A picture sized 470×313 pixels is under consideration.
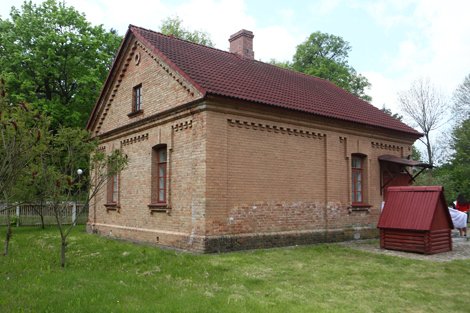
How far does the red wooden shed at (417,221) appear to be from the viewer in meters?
10.9

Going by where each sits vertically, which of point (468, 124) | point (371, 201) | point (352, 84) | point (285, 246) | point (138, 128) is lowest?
point (285, 246)

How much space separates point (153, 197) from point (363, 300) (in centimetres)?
877

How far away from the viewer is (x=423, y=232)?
35.6 feet

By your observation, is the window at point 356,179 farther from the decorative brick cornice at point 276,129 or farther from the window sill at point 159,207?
the window sill at point 159,207

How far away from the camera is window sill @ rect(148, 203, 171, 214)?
12.3 metres

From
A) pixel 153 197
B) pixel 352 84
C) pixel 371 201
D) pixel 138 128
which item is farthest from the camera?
pixel 352 84

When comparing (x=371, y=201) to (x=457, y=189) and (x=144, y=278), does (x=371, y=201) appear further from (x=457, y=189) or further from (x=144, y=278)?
(x=457, y=189)

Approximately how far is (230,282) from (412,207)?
6.79 metres

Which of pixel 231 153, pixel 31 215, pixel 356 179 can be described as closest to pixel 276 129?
pixel 231 153

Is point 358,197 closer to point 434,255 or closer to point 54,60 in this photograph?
point 434,255

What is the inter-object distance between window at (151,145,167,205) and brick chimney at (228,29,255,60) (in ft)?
22.7

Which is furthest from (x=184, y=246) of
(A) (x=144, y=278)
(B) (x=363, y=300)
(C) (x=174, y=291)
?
(B) (x=363, y=300)

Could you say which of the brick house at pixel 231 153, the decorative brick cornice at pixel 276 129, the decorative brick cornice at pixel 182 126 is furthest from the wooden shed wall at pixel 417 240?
the decorative brick cornice at pixel 182 126

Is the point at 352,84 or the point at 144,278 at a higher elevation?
the point at 352,84
